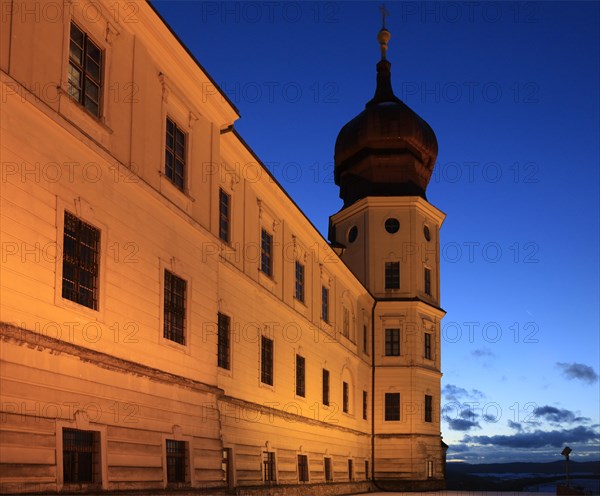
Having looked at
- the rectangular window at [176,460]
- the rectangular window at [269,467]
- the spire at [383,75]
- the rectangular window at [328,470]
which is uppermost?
the spire at [383,75]

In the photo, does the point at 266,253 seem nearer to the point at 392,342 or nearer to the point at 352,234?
the point at 392,342

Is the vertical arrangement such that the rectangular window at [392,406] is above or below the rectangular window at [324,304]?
below

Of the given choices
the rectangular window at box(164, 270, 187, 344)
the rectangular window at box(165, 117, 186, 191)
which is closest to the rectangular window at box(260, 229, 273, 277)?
the rectangular window at box(165, 117, 186, 191)

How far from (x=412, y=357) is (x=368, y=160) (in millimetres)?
11589

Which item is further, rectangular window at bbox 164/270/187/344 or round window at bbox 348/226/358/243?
round window at bbox 348/226/358/243

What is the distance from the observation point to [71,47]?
562 inches

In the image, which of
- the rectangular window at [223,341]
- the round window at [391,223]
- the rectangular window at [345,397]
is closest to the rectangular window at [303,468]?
the rectangular window at [345,397]

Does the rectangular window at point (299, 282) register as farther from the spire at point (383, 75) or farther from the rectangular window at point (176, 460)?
the spire at point (383, 75)

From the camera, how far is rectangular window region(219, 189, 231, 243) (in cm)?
2309

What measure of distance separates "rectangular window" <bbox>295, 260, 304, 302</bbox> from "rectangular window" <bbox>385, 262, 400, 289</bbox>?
1523 centimetres

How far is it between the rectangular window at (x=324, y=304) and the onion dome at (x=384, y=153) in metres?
13.2

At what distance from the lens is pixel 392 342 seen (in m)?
45.5

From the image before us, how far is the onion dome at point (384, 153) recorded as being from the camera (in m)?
48.7

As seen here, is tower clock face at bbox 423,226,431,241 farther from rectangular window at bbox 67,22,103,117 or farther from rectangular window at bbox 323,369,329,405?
rectangular window at bbox 67,22,103,117
